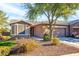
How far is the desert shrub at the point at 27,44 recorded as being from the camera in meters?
5.94

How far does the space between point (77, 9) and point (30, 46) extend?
51.3 inches

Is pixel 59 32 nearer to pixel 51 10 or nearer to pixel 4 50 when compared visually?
pixel 51 10

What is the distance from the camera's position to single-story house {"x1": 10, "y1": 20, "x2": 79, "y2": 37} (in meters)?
6.02

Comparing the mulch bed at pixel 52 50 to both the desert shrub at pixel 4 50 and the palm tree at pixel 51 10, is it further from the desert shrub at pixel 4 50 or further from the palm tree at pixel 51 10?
the palm tree at pixel 51 10

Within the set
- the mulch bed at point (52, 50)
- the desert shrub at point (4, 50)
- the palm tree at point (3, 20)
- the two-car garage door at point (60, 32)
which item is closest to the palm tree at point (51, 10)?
the two-car garage door at point (60, 32)

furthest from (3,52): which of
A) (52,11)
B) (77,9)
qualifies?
(77,9)

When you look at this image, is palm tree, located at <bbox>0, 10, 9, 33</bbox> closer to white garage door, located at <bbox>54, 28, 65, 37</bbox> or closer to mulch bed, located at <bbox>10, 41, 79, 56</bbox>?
mulch bed, located at <bbox>10, 41, 79, 56</bbox>

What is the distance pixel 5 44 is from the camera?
597 centimetres

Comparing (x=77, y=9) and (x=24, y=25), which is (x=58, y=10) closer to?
(x=77, y=9)

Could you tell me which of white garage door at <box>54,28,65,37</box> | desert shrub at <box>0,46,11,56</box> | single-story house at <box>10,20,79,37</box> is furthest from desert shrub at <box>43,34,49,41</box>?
desert shrub at <box>0,46,11,56</box>

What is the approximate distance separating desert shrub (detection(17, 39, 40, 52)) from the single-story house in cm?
16

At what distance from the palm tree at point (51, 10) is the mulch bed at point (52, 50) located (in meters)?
0.39

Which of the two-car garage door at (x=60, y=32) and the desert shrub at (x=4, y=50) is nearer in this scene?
the desert shrub at (x=4, y=50)

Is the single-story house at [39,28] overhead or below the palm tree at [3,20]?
below
